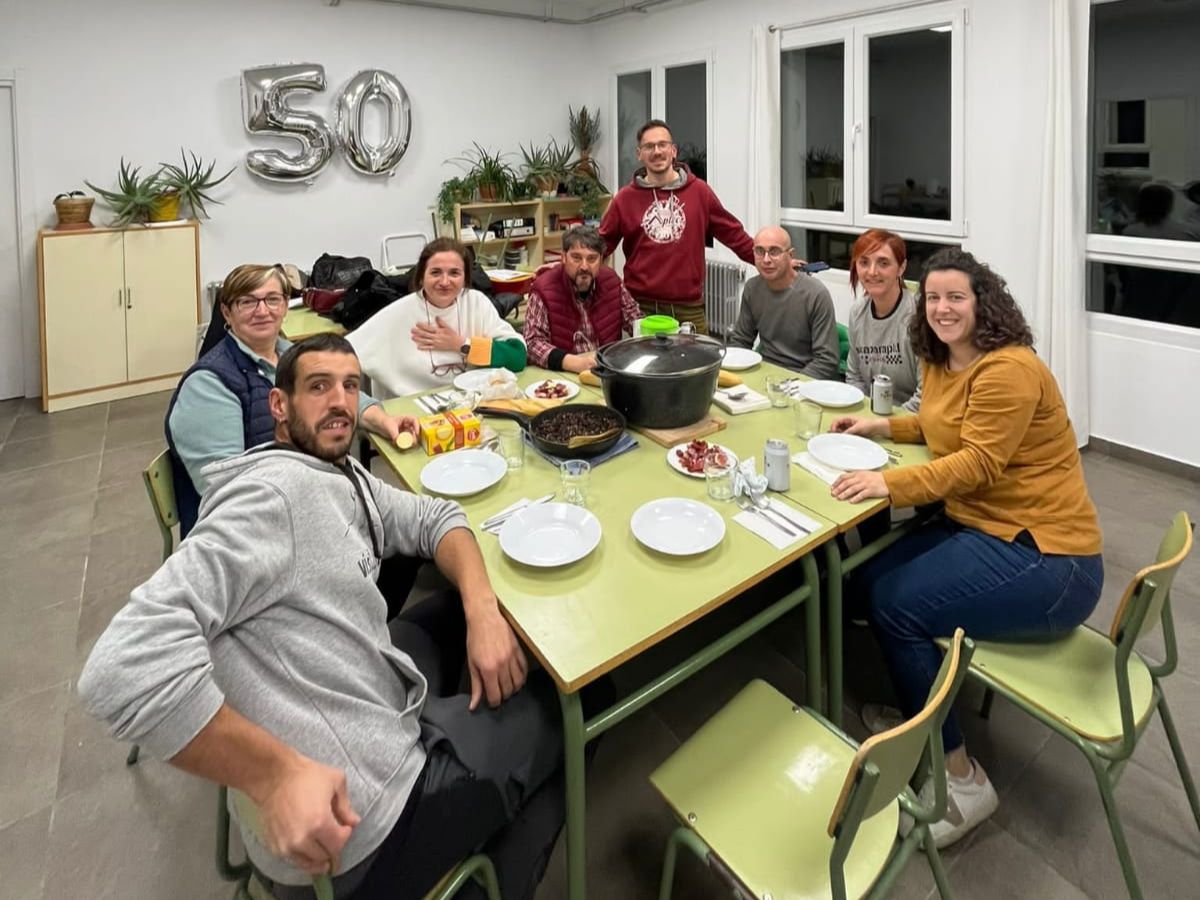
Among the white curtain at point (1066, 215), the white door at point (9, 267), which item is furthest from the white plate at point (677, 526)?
the white door at point (9, 267)

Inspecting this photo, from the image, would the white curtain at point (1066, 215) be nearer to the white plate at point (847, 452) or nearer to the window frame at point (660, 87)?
the white plate at point (847, 452)

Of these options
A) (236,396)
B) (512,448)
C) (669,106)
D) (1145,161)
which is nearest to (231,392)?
(236,396)

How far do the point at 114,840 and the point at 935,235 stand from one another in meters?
4.36

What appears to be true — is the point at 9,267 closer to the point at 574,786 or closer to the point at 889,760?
the point at 574,786

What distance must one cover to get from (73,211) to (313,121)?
5.40 ft

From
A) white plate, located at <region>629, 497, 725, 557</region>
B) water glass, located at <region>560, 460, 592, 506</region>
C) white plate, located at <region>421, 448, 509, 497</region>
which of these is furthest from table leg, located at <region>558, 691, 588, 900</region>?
white plate, located at <region>421, 448, 509, 497</region>

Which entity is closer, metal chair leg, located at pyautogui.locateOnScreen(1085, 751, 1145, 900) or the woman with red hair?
metal chair leg, located at pyautogui.locateOnScreen(1085, 751, 1145, 900)

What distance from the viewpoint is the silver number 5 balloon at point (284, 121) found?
183 inches

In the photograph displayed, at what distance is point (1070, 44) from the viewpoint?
306 centimetres

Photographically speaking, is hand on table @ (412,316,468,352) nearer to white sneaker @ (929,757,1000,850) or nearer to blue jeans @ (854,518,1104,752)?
blue jeans @ (854,518,1104,752)

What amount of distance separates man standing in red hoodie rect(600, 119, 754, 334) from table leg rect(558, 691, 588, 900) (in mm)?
2256

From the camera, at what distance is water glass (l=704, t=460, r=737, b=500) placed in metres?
1.57

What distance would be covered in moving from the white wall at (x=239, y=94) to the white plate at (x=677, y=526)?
4.64 m

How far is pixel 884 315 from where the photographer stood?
7.63 ft
